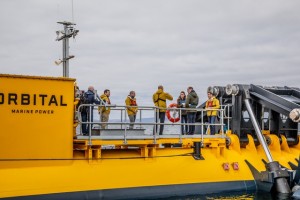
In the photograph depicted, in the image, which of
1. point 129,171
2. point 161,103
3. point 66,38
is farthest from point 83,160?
point 66,38

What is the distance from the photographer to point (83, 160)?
37.7 ft

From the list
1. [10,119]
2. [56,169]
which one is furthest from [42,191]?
[10,119]

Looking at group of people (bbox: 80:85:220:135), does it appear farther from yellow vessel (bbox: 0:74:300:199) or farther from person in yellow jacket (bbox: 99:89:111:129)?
yellow vessel (bbox: 0:74:300:199)

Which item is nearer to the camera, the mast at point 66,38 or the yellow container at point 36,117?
the yellow container at point 36,117

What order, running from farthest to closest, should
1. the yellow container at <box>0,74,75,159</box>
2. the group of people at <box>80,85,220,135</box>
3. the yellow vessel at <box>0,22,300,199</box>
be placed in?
the group of people at <box>80,85,220,135</box> → the yellow vessel at <box>0,22,300,199</box> → the yellow container at <box>0,74,75,159</box>

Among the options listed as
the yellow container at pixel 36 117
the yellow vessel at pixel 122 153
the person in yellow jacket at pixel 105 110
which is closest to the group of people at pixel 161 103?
the person in yellow jacket at pixel 105 110

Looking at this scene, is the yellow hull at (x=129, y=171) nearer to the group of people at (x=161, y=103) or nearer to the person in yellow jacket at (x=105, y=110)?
the person in yellow jacket at (x=105, y=110)

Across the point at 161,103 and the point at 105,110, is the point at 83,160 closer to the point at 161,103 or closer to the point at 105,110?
the point at 105,110

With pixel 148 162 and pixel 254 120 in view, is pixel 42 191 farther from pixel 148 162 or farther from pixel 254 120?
pixel 254 120

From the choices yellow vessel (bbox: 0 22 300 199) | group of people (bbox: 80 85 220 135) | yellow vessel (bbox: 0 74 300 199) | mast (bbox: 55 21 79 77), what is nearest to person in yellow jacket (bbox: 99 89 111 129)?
group of people (bbox: 80 85 220 135)

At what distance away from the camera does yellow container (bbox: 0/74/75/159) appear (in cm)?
1040

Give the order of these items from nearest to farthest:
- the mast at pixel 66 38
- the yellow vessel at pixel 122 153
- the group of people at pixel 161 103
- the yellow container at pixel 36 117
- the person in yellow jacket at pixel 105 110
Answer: the yellow container at pixel 36 117 < the yellow vessel at pixel 122 153 < the person in yellow jacket at pixel 105 110 < the group of people at pixel 161 103 < the mast at pixel 66 38

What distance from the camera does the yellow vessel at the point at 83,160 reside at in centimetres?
1045

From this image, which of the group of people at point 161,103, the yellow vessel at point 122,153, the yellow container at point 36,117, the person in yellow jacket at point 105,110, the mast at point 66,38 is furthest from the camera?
the mast at point 66,38
